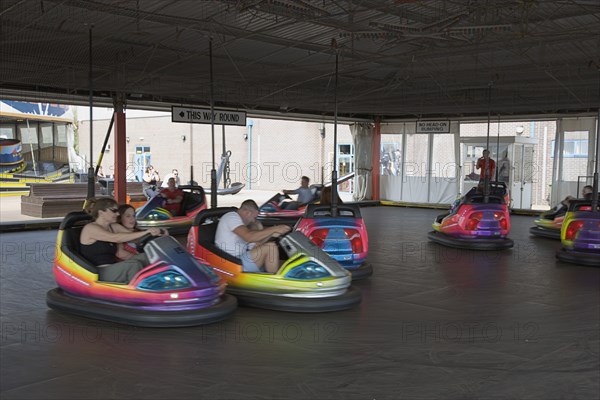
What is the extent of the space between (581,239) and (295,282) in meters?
3.53

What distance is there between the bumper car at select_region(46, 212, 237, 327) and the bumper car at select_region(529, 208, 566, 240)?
5.77 metres

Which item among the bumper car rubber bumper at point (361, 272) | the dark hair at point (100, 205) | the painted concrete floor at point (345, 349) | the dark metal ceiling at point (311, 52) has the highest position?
the dark metal ceiling at point (311, 52)

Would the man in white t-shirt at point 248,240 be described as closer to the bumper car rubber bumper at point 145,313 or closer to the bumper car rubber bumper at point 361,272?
the bumper car rubber bumper at point 145,313

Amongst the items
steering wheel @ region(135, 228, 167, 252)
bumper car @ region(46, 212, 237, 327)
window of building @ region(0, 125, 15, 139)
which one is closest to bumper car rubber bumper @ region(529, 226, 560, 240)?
bumper car @ region(46, 212, 237, 327)

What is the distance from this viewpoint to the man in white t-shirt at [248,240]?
426cm

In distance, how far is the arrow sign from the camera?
31.1ft

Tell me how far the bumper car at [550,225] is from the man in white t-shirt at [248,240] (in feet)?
17.2

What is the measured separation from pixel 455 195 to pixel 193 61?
24.5 ft

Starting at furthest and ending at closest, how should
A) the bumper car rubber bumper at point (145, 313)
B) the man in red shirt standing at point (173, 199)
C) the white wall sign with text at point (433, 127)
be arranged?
1. the white wall sign with text at point (433, 127)
2. the man in red shirt standing at point (173, 199)
3. the bumper car rubber bumper at point (145, 313)

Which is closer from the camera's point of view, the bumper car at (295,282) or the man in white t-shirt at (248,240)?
the bumper car at (295,282)

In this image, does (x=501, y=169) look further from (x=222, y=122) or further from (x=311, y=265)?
(x=311, y=265)

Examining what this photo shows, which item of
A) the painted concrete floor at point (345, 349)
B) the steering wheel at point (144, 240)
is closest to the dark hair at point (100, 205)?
the steering wheel at point (144, 240)

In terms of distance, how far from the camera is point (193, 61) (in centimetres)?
859

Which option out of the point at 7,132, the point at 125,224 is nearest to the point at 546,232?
the point at 125,224
